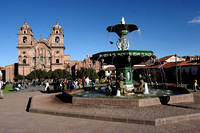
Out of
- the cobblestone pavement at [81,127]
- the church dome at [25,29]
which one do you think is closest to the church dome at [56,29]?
the church dome at [25,29]

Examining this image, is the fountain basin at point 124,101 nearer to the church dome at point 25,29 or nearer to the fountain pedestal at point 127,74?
the fountain pedestal at point 127,74

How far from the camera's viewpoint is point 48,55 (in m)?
69.0

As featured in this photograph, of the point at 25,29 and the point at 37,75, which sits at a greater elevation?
the point at 25,29

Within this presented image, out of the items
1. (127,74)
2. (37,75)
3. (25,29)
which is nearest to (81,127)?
(127,74)

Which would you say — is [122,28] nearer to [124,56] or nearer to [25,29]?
[124,56]

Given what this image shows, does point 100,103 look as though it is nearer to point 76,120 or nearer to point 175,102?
point 76,120

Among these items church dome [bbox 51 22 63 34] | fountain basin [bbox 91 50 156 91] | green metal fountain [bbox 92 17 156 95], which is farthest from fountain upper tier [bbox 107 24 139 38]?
church dome [bbox 51 22 63 34]

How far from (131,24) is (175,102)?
5457 millimetres

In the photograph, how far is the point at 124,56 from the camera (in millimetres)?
9812

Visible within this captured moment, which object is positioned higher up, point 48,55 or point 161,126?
point 48,55

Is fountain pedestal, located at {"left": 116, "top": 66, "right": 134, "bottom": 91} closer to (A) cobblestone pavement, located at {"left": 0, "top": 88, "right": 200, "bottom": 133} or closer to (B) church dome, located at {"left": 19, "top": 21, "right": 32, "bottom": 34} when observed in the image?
(A) cobblestone pavement, located at {"left": 0, "top": 88, "right": 200, "bottom": 133}

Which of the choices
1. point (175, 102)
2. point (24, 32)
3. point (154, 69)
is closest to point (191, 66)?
point (154, 69)

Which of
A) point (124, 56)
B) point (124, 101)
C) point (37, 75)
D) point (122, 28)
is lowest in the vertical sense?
point (124, 101)

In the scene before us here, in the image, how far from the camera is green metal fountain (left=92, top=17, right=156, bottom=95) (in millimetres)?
9664
